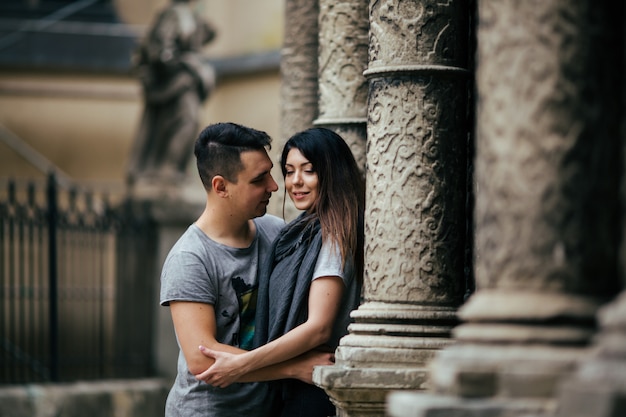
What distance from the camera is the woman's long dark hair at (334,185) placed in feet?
16.9

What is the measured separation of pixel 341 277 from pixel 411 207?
328 mm

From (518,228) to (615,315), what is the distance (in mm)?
423

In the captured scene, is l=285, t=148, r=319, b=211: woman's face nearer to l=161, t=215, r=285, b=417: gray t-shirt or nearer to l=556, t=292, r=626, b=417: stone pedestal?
l=161, t=215, r=285, b=417: gray t-shirt

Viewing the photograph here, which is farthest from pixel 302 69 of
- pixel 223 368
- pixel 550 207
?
pixel 550 207

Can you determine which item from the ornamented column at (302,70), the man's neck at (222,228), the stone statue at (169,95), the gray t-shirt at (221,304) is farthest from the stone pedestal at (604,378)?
the stone statue at (169,95)

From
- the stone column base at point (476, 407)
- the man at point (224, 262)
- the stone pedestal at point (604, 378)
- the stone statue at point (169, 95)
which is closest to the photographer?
the stone pedestal at point (604, 378)

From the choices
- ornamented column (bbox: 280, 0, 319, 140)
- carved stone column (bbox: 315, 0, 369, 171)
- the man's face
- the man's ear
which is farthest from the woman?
ornamented column (bbox: 280, 0, 319, 140)

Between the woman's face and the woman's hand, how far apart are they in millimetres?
565

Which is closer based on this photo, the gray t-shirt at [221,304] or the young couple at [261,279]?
the young couple at [261,279]

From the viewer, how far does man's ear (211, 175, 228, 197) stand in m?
5.38

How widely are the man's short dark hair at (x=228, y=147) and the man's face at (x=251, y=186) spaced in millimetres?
25

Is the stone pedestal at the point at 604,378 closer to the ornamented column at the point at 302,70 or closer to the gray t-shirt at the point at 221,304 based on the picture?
the gray t-shirt at the point at 221,304

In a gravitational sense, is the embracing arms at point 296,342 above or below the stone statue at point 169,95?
below

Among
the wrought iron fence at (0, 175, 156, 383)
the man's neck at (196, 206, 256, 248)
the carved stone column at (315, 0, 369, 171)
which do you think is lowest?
the wrought iron fence at (0, 175, 156, 383)
